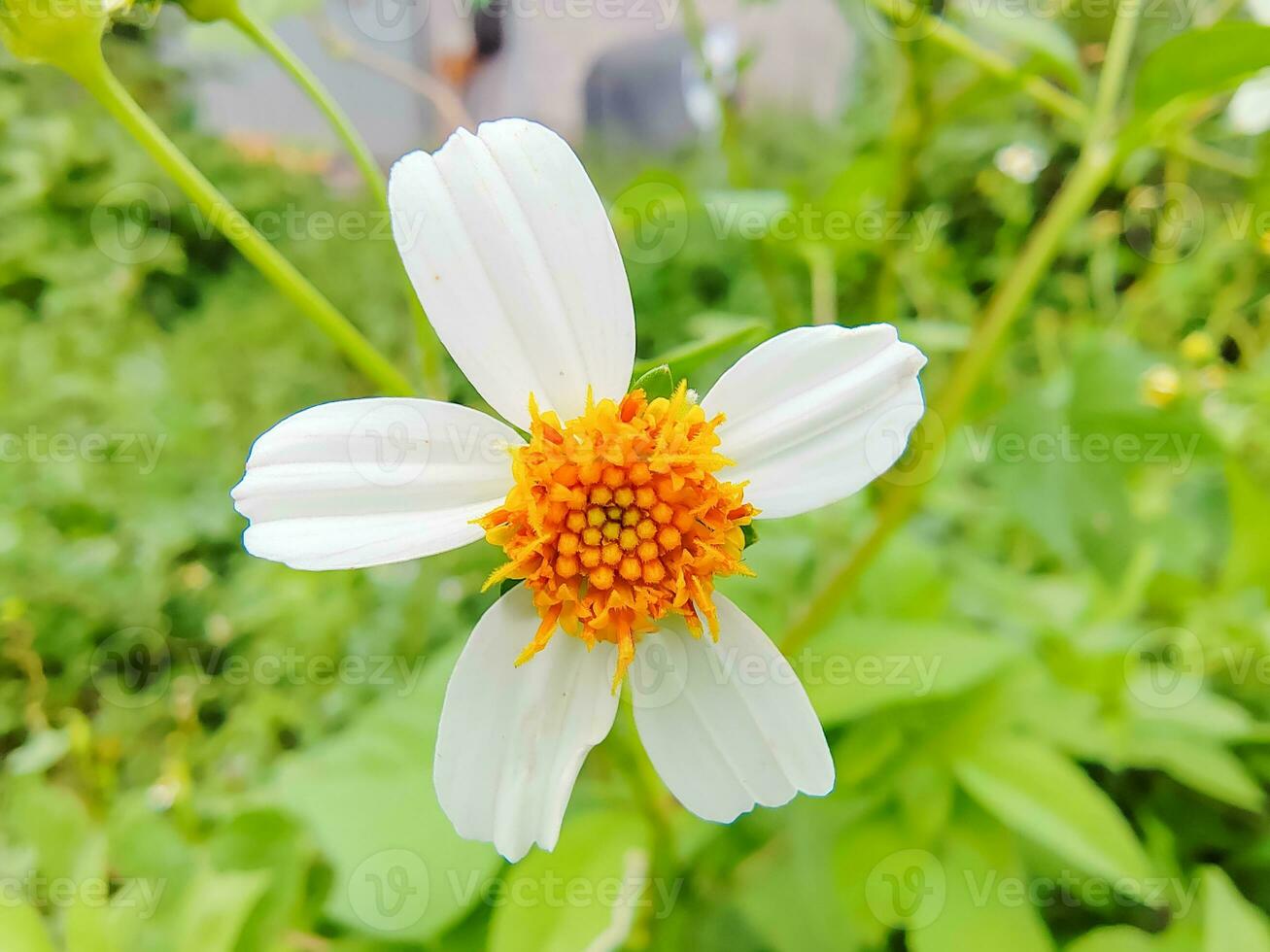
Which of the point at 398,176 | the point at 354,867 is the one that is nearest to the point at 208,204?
the point at 398,176

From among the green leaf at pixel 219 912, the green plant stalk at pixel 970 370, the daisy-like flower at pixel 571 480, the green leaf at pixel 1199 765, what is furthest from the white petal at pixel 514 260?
the green leaf at pixel 1199 765

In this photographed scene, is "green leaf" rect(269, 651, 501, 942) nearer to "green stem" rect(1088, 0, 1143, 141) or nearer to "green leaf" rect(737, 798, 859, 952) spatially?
"green leaf" rect(737, 798, 859, 952)

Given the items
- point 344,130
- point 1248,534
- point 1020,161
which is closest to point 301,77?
point 344,130

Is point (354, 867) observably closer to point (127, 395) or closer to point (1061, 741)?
point (1061, 741)

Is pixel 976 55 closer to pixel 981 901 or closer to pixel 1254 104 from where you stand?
pixel 1254 104

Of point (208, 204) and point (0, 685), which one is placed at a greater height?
point (208, 204)

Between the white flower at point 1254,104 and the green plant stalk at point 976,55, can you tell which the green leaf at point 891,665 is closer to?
the green plant stalk at point 976,55
